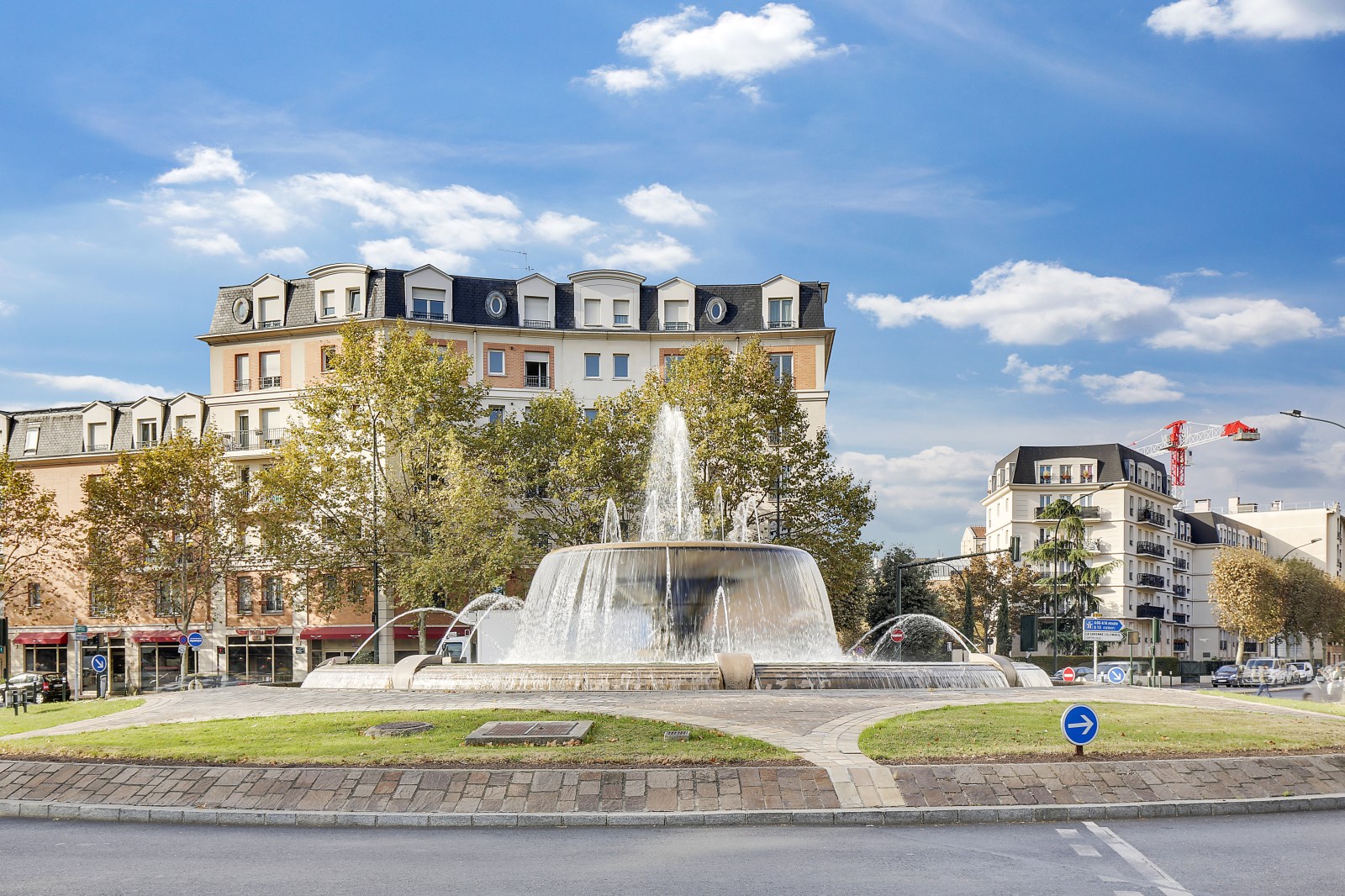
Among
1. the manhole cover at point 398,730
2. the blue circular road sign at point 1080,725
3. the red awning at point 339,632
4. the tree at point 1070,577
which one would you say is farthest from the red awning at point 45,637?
the blue circular road sign at point 1080,725

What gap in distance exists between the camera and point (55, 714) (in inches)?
765

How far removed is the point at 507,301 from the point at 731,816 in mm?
49009

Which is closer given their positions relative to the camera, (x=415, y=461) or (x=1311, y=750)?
(x=1311, y=750)

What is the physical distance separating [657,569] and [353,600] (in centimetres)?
3012

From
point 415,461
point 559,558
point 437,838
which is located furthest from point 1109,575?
point 437,838

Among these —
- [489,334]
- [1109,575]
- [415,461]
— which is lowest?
[1109,575]

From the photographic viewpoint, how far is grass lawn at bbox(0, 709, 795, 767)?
12.1 meters

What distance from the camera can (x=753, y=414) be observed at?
48.1m

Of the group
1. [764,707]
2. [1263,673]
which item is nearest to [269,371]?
[764,707]

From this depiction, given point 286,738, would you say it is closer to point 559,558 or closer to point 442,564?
point 559,558

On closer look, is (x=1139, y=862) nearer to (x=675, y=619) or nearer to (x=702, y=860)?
(x=702, y=860)

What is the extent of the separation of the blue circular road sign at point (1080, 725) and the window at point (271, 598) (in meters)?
48.6

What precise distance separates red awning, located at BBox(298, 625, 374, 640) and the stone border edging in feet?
139

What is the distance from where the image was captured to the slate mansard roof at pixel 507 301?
56656 millimetres
